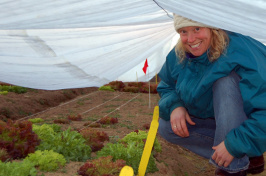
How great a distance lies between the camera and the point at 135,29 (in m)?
3.79

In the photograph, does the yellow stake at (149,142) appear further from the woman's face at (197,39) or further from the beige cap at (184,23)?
the beige cap at (184,23)

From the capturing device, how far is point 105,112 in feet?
22.2

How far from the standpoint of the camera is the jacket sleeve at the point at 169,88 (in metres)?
2.87

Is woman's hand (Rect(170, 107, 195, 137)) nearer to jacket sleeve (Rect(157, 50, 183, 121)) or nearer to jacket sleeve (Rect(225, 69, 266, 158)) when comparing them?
jacket sleeve (Rect(157, 50, 183, 121))

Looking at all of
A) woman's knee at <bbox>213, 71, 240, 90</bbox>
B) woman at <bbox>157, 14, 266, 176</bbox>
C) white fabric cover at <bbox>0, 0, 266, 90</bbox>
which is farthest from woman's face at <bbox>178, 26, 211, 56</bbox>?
woman's knee at <bbox>213, 71, 240, 90</bbox>

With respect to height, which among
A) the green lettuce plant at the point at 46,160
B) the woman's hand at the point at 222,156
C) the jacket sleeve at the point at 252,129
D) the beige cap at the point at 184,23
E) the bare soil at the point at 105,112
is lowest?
the bare soil at the point at 105,112

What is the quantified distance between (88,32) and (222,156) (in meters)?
1.92

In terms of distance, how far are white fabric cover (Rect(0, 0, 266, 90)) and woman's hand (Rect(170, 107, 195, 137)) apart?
81cm

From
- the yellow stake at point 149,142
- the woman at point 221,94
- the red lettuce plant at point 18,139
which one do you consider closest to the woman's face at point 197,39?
the woman at point 221,94

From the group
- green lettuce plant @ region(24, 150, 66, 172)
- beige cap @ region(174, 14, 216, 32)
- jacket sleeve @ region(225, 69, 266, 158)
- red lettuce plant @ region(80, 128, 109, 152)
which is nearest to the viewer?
jacket sleeve @ region(225, 69, 266, 158)

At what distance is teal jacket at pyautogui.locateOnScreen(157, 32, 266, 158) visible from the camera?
88.2 inches

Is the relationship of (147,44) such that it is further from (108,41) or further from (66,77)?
(66,77)

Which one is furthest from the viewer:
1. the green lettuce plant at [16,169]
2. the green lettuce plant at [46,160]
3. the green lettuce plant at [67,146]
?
the green lettuce plant at [67,146]

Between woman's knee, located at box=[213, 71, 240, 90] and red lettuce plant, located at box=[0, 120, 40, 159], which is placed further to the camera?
red lettuce plant, located at box=[0, 120, 40, 159]
